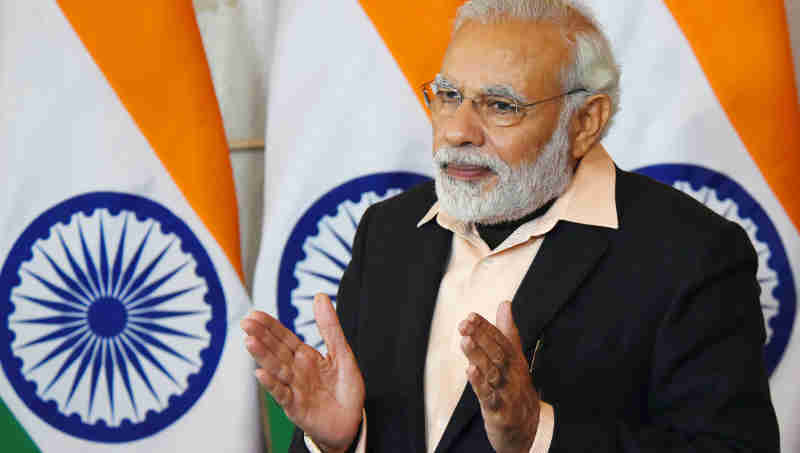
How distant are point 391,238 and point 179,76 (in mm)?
1006

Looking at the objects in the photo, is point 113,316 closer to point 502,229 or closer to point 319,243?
point 319,243

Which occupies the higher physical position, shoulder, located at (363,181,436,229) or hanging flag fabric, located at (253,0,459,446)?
hanging flag fabric, located at (253,0,459,446)

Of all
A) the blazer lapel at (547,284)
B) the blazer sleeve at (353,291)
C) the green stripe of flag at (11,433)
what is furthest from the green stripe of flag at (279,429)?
the blazer lapel at (547,284)

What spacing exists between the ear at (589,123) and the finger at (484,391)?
1.85 ft

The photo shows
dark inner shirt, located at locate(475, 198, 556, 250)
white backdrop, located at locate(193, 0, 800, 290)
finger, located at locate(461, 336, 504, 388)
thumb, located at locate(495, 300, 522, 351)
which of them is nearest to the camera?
finger, located at locate(461, 336, 504, 388)

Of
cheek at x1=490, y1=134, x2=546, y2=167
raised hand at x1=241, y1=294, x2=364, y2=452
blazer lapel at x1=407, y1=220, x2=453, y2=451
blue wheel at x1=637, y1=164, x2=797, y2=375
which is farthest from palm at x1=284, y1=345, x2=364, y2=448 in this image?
blue wheel at x1=637, y1=164, x2=797, y2=375

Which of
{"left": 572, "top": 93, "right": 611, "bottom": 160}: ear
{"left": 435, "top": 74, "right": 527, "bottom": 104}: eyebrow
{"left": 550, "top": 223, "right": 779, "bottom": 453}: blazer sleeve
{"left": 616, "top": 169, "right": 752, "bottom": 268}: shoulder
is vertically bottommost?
{"left": 550, "top": 223, "right": 779, "bottom": 453}: blazer sleeve

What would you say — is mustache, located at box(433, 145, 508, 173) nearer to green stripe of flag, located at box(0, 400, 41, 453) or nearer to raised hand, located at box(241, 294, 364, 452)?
raised hand, located at box(241, 294, 364, 452)

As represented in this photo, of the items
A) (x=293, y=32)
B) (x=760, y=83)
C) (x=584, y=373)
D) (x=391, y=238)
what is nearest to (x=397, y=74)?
(x=293, y=32)

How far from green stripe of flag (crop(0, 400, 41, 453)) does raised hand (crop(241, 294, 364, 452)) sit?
1.30 m

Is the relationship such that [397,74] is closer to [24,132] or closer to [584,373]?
[24,132]

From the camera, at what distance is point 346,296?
5.49ft

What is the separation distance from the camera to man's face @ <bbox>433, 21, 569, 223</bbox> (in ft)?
4.68

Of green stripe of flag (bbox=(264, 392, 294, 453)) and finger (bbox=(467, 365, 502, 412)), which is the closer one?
finger (bbox=(467, 365, 502, 412))
